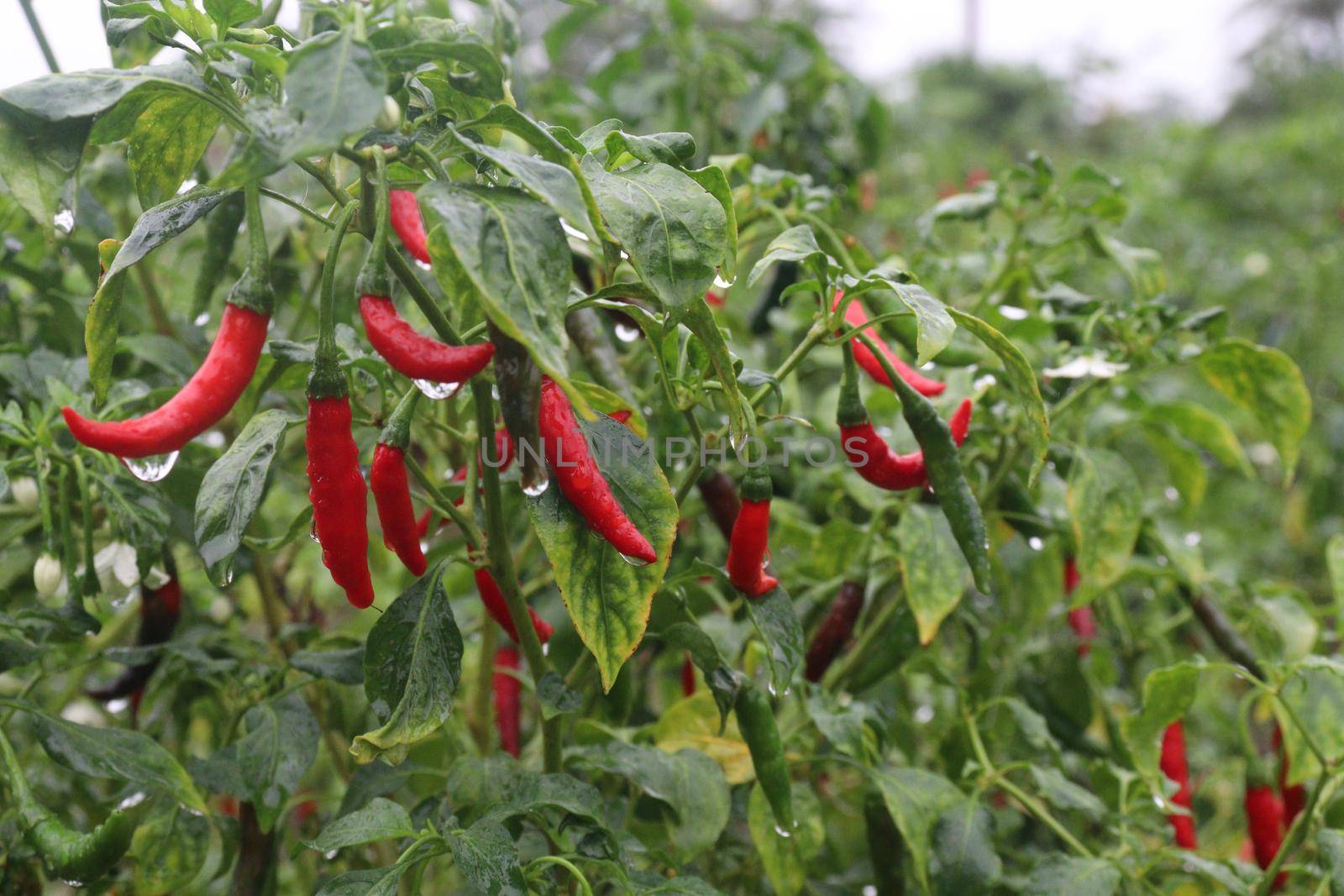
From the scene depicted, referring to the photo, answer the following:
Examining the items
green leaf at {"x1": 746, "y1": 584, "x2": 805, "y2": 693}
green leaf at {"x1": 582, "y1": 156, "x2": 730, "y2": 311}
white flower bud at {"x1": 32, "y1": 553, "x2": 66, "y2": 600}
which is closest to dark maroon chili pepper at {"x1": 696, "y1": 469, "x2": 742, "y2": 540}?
green leaf at {"x1": 746, "y1": 584, "x2": 805, "y2": 693}

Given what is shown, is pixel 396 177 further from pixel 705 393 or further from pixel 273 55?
pixel 705 393

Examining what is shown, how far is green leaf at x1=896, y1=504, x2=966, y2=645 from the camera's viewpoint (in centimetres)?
119

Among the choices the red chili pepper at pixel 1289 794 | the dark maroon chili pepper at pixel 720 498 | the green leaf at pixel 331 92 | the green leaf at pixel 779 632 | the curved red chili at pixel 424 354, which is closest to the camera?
the green leaf at pixel 331 92

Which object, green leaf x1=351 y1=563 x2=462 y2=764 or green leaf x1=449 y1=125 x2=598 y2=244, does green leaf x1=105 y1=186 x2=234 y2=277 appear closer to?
green leaf x1=449 y1=125 x2=598 y2=244

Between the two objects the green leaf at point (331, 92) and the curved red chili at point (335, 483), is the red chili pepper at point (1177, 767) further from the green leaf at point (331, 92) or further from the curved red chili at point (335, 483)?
the green leaf at point (331, 92)

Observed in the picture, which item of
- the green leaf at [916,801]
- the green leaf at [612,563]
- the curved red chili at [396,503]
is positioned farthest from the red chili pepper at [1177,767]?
the curved red chili at [396,503]

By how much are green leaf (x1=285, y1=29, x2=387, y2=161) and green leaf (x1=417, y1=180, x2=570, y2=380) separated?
7 centimetres

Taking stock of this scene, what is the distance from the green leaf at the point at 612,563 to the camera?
0.80 meters

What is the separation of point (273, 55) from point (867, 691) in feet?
4.04

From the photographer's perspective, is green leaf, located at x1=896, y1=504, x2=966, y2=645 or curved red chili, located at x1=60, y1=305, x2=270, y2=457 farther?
green leaf, located at x1=896, y1=504, x2=966, y2=645

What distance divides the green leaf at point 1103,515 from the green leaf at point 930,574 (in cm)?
17

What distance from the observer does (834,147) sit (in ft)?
6.89

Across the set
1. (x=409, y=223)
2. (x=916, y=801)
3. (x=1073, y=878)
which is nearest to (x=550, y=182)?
(x=409, y=223)

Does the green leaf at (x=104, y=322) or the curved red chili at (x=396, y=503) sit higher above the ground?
the green leaf at (x=104, y=322)
